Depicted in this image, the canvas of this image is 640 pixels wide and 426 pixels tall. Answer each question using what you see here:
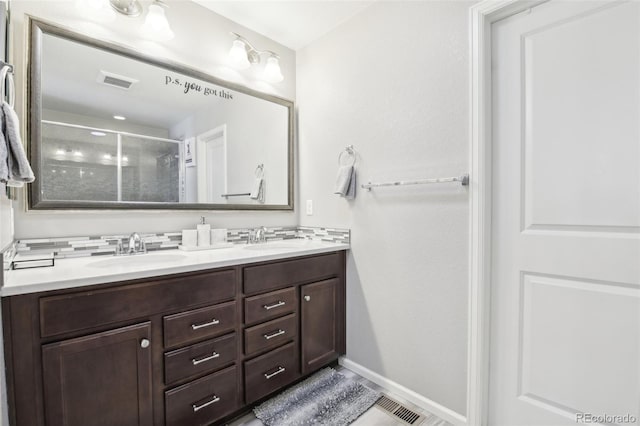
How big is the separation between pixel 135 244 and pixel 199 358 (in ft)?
2.36

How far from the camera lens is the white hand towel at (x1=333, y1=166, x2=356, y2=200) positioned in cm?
194

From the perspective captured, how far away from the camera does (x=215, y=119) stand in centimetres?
199

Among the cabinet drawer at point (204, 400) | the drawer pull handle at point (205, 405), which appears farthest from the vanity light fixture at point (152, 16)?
the drawer pull handle at point (205, 405)

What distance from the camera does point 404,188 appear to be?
1725 millimetres

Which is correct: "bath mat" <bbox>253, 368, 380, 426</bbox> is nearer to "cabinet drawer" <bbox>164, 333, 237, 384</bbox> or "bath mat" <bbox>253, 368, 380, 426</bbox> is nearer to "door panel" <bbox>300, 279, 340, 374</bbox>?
"door panel" <bbox>300, 279, 340, 374</bbox>

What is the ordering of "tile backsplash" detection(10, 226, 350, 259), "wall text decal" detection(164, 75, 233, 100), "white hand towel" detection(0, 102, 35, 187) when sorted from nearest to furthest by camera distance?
"white hand towel" detection(0, 102, 35, 187) → "tile backsplash" detection(10, 226, 350, 259) → "wall text decal" detection(164, 75, 233, 100)

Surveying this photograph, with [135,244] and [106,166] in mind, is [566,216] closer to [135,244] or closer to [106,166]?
[135,244]

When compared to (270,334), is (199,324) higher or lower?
higher

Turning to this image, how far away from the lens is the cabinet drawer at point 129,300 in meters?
1.03

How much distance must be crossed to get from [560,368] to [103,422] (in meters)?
1.89

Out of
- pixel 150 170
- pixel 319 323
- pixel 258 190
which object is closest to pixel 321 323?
pixel 319 323

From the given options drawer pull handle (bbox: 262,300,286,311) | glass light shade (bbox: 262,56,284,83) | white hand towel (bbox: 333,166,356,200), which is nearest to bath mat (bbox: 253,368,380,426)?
drawer pull handle (bbox: 262,300,286,311)

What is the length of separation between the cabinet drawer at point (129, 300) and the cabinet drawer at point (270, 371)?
430 mm

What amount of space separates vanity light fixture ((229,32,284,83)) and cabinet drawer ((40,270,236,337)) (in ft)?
4.76
